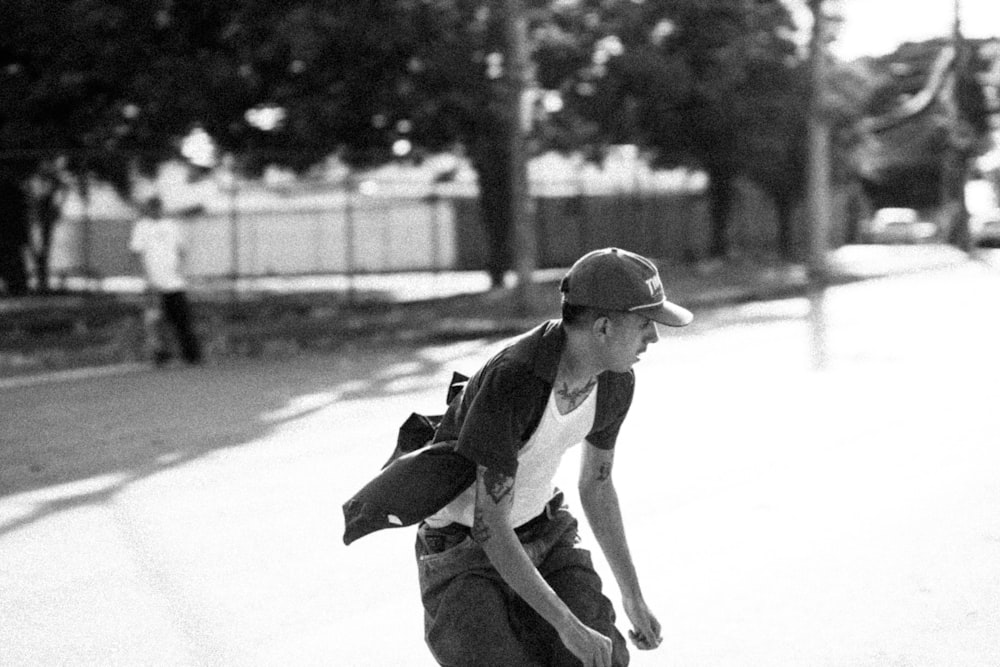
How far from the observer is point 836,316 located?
2236 centimetres

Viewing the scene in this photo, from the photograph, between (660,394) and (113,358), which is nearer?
(660,394)

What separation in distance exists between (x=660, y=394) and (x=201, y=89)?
12160 mm

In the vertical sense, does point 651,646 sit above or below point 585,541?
above

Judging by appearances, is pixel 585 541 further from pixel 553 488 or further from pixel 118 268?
pixel 118 268

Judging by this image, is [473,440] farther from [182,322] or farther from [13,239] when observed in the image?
[13,239]

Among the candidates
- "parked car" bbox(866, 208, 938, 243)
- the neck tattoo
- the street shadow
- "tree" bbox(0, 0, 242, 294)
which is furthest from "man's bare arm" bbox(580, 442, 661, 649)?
"parked car" bbox(866, 208, 938, 243)

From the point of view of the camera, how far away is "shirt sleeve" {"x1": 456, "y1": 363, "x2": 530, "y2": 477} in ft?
11.1

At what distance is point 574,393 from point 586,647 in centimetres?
55

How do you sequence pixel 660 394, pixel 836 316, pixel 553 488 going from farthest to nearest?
1. pixel 836 316
2. pixel 660 394
3. pixel 553 488

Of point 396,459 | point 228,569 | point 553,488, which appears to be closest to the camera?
point 396,459

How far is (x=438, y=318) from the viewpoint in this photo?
23.3 m

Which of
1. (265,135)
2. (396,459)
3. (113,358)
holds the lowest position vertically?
(113,358)

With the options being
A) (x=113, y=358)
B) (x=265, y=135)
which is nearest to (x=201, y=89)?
(x=265, y=135)

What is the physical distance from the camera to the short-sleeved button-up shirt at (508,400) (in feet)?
11.1
